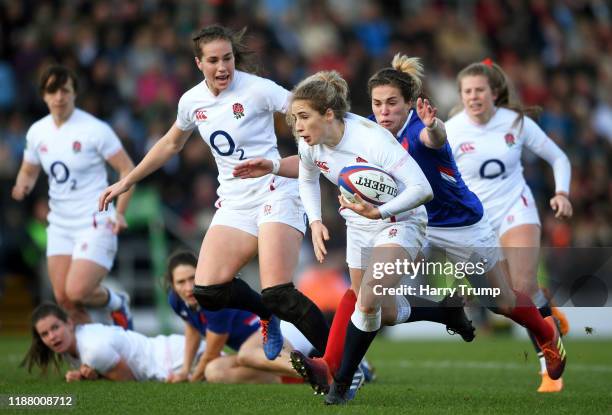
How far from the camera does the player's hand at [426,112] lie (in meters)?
6.58

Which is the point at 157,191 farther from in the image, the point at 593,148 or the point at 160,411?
the point at 160,411

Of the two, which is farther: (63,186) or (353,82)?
(353,82)

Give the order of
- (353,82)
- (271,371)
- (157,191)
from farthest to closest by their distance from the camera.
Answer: (353,82), (157,191), (271,371)

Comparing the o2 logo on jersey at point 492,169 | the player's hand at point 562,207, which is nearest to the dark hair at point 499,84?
the o2 logo on jersey at point 492,169

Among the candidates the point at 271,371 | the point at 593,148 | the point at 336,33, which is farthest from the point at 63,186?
the point at 593,148

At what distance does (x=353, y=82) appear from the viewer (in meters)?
16.7

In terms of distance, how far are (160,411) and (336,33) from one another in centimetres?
1210

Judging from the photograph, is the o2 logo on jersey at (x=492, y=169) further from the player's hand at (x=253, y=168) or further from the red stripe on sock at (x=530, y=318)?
the player's hand at (x=253, y=168)

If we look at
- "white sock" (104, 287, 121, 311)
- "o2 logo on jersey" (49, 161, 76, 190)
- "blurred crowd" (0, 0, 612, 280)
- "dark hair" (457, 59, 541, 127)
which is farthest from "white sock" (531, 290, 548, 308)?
"blurred crowd" (0, 0, 612, 280)

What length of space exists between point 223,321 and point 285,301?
1703 millimetres

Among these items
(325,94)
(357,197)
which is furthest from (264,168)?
(357,197)

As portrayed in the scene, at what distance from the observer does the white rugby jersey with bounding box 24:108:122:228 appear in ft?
30.9

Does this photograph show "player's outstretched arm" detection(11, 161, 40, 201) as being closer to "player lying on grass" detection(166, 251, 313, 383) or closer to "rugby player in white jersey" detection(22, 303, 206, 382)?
"rugby player in white jersey" detection(22, 303, 206, 382)

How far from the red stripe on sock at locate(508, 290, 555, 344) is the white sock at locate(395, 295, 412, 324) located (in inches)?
33.7
